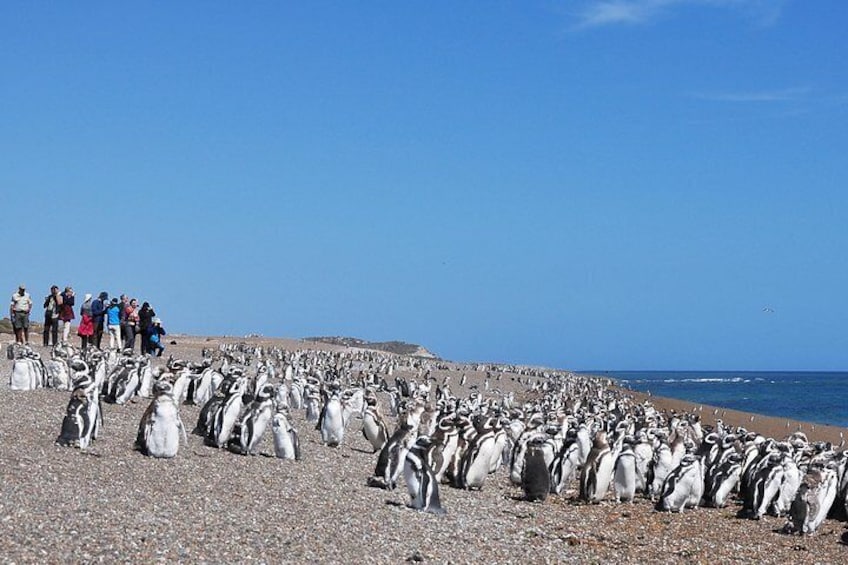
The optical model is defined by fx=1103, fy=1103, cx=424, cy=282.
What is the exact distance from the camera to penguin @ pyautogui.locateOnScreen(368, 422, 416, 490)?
13.2 meters

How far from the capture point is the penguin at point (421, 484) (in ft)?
39.9

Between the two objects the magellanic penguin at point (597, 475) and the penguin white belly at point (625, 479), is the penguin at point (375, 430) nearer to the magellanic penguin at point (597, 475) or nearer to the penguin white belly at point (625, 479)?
the magellanic penguin at point (597, 475)

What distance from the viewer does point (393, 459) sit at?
13.3 m

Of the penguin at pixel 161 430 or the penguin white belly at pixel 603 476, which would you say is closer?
the penguin at pixel 161 430

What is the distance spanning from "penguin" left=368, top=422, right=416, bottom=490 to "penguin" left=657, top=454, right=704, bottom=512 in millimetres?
3637

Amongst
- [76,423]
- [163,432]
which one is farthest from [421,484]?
[76,423]

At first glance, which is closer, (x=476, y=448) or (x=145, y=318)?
(x=476, y=448)

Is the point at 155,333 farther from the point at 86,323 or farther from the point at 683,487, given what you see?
the point at 683,487

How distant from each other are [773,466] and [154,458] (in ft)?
27.2

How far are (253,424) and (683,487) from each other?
227 inches

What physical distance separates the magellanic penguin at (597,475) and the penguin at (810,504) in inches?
97.3

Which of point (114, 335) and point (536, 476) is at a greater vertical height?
point (114, 335)

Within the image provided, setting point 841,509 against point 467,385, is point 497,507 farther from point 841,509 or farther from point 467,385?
point 467,385

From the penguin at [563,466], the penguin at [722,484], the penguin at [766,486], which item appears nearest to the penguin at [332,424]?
the penguin at [563,466]
